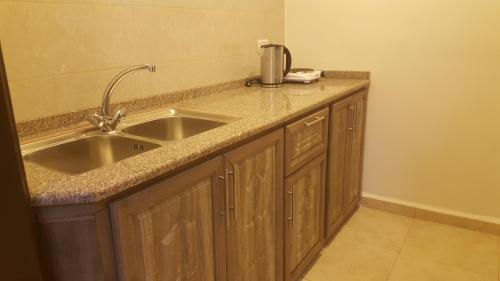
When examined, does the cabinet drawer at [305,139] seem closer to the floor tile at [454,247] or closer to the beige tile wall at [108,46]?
the beige tile wall at [108,46]

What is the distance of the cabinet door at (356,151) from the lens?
2301 mm

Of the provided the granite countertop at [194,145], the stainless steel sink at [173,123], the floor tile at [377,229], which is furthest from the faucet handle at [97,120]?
the floor tile at [377,229]

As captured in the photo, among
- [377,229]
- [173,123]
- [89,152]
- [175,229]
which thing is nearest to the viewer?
[175,229]

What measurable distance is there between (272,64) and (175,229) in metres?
1.40

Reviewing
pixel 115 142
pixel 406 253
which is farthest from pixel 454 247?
pixel 115 142

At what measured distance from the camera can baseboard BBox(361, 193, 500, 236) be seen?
2.29m

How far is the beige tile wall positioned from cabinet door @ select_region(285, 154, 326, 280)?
0.74 m

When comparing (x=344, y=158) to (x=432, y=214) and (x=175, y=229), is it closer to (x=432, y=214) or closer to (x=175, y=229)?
(x=432, y=214)

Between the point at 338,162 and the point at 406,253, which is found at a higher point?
the point at 338,162

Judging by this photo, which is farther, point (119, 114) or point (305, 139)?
point (305, 139)

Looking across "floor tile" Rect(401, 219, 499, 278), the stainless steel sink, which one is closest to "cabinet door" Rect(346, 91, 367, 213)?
"floor tile" Rect(401, 219, 499, 278)

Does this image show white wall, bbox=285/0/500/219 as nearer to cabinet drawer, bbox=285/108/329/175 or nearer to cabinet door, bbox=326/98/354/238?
cabinet door, bbox=326/98/354/238

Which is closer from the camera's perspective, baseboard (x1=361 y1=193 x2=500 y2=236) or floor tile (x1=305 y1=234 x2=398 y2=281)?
floor tile (x1=305 y1=234 x2=398 y2=281)

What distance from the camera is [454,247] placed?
2.16m
